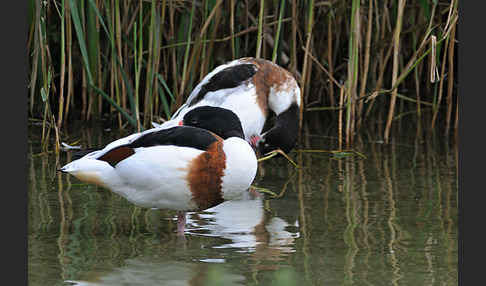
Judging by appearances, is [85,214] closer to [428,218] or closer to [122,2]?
[428,218]

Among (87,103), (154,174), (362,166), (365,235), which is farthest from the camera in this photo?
(87,103)

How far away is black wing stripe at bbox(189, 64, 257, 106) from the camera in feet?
16.7

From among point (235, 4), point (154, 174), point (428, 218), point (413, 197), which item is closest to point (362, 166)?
point (413, 197)

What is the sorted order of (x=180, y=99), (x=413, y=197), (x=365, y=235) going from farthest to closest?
1. (x=180, y=99)
2. (x=413, y=197)
3. (x=365, y=235)

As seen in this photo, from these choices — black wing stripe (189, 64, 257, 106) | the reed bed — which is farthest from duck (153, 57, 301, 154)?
the reed bed

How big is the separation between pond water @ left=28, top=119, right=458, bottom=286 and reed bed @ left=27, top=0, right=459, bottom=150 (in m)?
0.61

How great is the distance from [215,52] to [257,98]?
5.16ft

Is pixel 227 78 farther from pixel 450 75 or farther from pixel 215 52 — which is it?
pixel 450 75

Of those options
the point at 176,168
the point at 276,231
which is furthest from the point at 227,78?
the point at 176,168

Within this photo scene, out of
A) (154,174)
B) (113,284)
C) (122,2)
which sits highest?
(122,2)

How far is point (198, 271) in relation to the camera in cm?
334

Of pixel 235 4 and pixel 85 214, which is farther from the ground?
pixel 235 4

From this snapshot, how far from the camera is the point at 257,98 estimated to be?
5.10 metres

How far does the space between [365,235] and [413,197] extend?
0.81 metres
